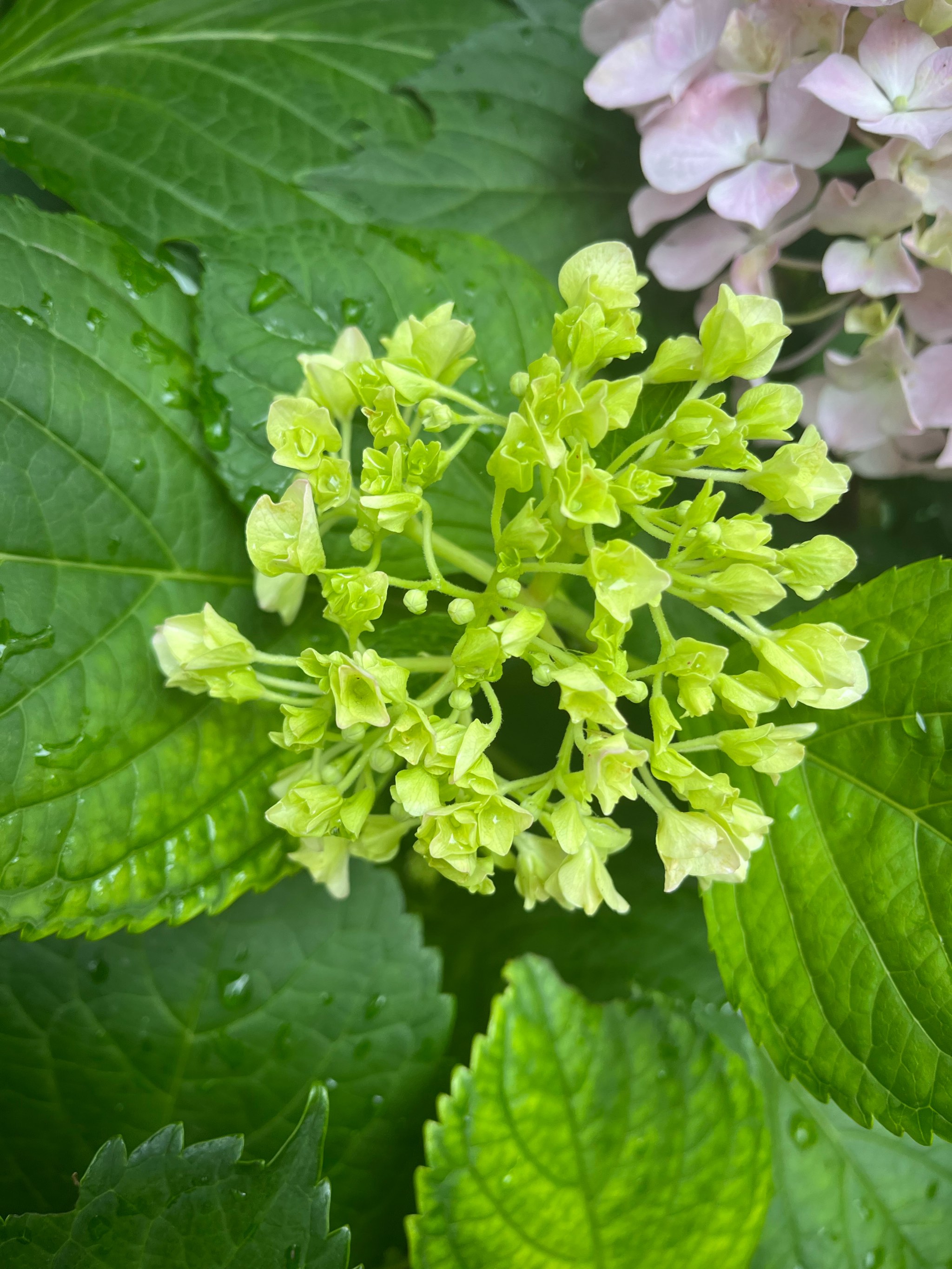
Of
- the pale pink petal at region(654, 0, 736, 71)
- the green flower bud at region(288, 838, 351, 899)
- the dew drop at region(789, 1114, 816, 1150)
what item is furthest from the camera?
the dew drop at region(789, 1114, 816, 1150)

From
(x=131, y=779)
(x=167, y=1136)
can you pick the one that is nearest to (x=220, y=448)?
A: (x=131, y=779)

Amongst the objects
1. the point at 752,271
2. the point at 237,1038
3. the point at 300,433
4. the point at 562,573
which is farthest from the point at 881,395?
the point at 237,1038

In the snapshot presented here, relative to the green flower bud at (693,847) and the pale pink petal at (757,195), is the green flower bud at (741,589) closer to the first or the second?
the green flower bud at (693,847)

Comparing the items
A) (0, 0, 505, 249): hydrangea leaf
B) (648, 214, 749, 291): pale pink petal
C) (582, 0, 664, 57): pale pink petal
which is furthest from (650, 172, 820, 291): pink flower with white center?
(0, 0, 505, 249): hydrangea leaf

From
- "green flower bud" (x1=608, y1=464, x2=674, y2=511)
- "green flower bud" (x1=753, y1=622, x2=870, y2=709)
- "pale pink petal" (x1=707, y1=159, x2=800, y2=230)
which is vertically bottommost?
"green flower bud" (x1=753, y1=622, x2=870, y2=709)

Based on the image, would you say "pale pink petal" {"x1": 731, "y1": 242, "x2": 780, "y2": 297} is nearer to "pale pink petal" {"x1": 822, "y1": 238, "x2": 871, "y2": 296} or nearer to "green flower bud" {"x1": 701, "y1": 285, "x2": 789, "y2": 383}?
"pale pink petal" {"x1": 822, "y1": 238, "x2": 871, "y2": 296}

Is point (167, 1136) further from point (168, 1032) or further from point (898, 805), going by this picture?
point (898, 805)

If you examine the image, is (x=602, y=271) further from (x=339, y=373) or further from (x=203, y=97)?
(x=203, y=97)

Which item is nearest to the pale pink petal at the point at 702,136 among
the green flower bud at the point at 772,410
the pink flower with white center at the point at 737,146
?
the pink flower with white center at the point at 737,146
